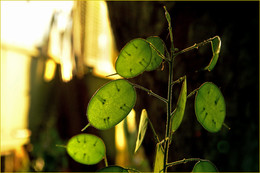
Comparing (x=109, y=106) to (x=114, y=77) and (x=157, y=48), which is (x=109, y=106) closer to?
(x=157, y=48)

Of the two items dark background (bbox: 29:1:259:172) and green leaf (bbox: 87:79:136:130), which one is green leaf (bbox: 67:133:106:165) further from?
dark background (bbox: 29:1:259:172)

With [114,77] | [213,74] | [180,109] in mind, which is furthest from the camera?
[114,77]

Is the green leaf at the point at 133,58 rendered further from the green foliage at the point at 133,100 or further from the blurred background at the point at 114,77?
the blurred background at the point at 114,77

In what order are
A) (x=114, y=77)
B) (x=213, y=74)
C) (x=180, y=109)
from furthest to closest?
1. (x=114, y=77)
2. (x=213, y=74)
3. (x=180, y=109)

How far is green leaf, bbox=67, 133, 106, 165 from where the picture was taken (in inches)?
15.3

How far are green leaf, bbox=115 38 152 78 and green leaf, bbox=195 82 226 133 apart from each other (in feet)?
0.24

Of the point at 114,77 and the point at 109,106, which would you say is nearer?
the point at 109,106

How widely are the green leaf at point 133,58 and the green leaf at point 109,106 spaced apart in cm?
2

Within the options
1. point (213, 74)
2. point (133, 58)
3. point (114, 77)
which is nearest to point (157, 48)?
point (133, 58)

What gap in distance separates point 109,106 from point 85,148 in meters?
0.10

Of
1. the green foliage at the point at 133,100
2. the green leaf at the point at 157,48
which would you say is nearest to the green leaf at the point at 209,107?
the green foliage at the point at 133,100

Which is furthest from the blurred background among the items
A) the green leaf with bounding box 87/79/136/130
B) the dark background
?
the green leaf with bounding box 87/79/136/130

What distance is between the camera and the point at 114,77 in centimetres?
150

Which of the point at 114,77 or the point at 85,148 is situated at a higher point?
the point at 114,77
